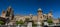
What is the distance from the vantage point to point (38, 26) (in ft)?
58.6

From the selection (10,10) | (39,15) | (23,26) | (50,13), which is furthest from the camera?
(10,10)

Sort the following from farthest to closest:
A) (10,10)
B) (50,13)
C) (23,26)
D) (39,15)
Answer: (10,10)
(50,13)
(39,15)
(23,26)

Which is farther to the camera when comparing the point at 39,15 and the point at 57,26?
the point at 39,15

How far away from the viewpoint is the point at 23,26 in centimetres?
1841

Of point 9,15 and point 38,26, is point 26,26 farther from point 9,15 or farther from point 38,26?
point 9,15

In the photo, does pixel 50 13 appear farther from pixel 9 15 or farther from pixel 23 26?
pixel 23 26

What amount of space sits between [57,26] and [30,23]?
10.7 ft

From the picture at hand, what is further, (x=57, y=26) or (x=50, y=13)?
(x=50, y=13)

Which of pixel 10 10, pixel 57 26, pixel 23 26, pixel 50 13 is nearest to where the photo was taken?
pixel 57 26

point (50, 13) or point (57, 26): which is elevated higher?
point (50, 13)

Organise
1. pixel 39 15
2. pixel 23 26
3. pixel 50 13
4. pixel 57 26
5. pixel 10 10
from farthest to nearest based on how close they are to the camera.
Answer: pixel 10 10 → pixel 50 13 → pixel 39 15 → pixel 23 26 → pixel 57 26

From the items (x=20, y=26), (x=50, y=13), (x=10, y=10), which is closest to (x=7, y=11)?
(x=10, y=10)

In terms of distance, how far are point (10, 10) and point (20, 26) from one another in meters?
51.7

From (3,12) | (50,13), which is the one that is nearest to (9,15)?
(3,12)
